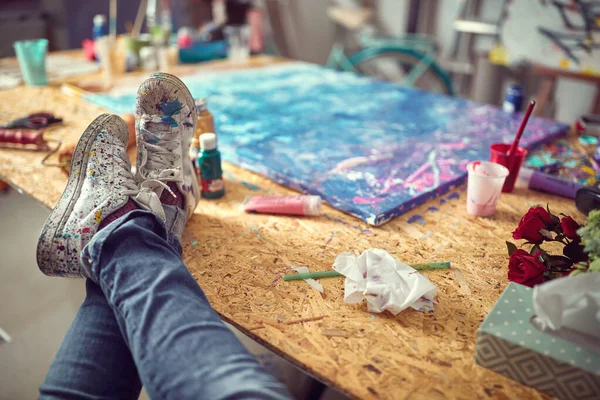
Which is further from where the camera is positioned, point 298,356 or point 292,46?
point 292,46

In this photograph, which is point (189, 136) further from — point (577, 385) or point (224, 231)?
point (577, 385)

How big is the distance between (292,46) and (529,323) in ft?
11.1

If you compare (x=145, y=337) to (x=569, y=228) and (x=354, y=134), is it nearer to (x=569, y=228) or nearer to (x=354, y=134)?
(x=569, y=228)

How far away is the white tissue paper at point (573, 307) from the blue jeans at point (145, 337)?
378mm

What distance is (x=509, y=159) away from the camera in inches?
43.8

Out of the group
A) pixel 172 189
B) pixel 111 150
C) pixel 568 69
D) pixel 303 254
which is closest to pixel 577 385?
pixel 303 254

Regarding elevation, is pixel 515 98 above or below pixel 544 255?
above

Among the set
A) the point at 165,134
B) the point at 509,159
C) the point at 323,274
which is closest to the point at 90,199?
the point at 165,134

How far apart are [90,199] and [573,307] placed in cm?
84

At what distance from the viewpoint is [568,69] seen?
235 centimetres

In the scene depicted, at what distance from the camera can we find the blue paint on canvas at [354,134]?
1172 mm

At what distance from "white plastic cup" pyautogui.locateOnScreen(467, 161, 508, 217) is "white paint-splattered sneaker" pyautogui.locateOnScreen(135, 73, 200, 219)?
637mm

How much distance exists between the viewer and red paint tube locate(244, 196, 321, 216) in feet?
3.48

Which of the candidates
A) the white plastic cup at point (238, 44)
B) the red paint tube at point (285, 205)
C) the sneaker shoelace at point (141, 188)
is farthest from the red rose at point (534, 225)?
the white plastic cup at point (238, 44)
